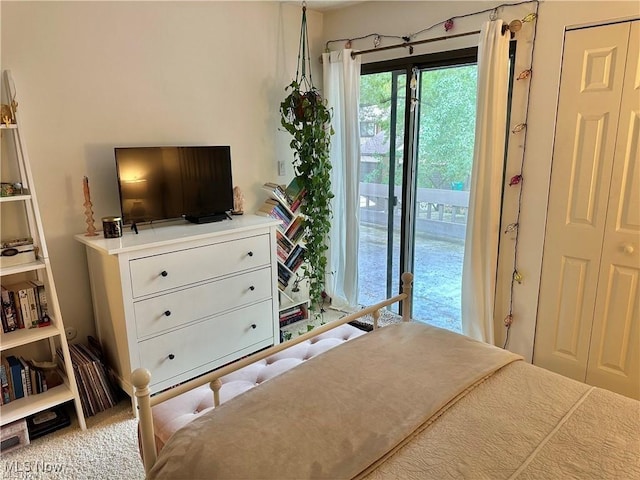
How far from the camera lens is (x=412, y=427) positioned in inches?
50.9

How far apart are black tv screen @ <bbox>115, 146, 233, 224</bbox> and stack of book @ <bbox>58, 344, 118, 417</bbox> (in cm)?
79

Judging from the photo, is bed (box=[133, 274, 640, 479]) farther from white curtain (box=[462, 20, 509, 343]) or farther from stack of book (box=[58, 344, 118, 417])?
stack of book (box=[58, 344, 118, 417])

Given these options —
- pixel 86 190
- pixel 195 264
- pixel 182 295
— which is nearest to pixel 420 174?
pixel 195 264

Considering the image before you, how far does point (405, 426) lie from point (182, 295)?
5.22 ft

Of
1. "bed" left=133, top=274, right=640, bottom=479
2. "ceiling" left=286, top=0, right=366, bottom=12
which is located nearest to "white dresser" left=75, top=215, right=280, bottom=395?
"bed" left=133, top=274, right=640, bottom=479

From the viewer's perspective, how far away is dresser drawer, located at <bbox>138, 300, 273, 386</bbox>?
2412 mm

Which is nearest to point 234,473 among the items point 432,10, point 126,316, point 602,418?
point 602,418

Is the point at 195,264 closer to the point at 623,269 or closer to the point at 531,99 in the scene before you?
the point at 531,99

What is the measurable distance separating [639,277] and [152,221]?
2731mm

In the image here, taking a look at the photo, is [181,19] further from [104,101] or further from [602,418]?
[602,418]

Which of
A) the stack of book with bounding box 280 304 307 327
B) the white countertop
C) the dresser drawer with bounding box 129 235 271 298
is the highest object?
the white countertop

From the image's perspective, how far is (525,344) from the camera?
2713mm

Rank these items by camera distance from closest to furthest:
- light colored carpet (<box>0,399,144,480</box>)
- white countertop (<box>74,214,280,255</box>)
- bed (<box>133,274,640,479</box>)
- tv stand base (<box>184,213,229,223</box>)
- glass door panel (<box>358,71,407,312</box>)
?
bed (<box>133,274,640,479</box>), light colored carpet (<box>0,399,144,480</box>), white countertop (<box>74,214,280,255</box>), tv stand base (<box>184,213,229,223</box>), glass door panel (<box>358,71,407,312</box>)

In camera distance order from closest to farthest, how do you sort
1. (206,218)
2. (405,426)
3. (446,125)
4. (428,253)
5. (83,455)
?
(405,426), (83,455), (206,218), (446,125), (428,253)
